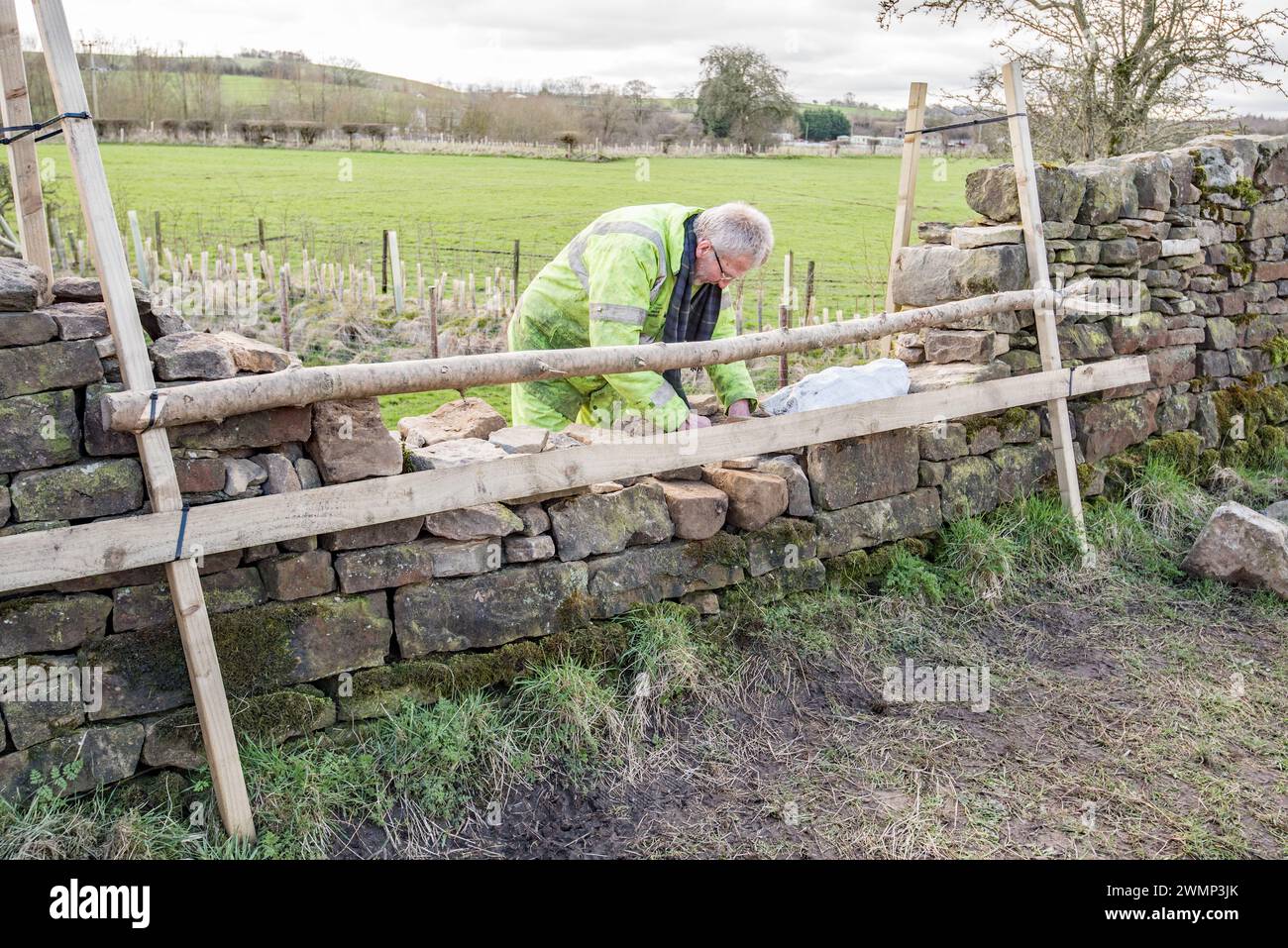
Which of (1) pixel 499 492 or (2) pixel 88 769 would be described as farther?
(1) pixel 499 492

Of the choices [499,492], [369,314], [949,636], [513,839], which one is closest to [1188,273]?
[949,636]

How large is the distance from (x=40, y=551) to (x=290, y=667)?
0.94 meters

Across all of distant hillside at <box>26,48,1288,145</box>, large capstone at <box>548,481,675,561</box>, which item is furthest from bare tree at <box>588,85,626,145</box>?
large capstone at <box>548,481,675,561</box>

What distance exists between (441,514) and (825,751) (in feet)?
6.18

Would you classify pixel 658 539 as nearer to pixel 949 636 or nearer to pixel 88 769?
pixel 949 636

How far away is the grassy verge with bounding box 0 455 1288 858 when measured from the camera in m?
3.65

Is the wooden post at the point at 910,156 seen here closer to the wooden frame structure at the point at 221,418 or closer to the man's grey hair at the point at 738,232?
the man's grey hair at the point at 738,232

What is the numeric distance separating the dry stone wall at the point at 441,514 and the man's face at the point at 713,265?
0.89 meters

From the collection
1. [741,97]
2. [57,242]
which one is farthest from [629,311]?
[741,97]

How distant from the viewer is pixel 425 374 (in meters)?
3.76

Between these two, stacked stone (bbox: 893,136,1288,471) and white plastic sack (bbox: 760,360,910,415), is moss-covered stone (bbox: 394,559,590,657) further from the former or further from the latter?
stacked stone (bbox: 893,136,1288,471)

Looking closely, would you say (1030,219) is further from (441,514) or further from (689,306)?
(441,514)

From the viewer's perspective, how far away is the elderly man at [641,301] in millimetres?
4531

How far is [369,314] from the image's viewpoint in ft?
40.0
